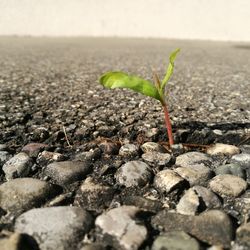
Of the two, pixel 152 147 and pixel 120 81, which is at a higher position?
pixel 120 81

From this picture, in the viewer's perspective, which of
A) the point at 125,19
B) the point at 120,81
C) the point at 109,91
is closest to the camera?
the point at 120,81

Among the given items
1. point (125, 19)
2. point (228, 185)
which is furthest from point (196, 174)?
point (125, 19)

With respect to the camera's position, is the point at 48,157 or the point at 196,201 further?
the point at 48,157

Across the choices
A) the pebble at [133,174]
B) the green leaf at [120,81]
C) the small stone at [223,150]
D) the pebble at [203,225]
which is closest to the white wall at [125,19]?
the small stone at [223,150]

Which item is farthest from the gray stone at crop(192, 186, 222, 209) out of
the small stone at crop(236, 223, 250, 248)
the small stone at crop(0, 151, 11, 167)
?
the small stone at crop(0, 151, 11, 167)

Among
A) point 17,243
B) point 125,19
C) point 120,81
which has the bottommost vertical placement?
point 17,243

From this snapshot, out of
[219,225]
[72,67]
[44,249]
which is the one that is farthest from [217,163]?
[72,67]

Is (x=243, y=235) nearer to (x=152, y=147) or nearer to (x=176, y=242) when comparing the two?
(x=176, y=242)

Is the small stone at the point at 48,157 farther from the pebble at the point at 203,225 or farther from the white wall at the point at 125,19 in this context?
the white wall at the point at 125,19
